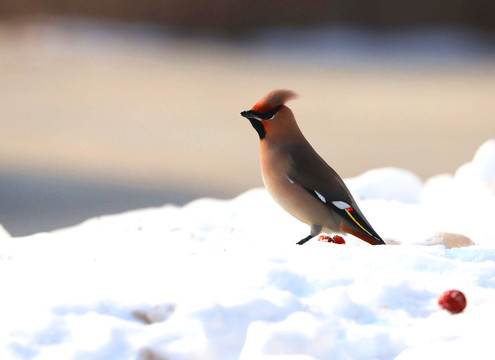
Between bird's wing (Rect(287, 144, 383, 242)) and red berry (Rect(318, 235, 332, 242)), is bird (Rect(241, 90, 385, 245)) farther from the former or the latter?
red berry (Rect(318, 235, 332, 242))

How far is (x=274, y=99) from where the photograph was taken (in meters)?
3.06

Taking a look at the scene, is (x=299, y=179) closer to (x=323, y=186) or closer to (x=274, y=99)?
(x=323, y=186)

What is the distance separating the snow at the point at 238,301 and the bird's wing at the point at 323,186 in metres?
0.20

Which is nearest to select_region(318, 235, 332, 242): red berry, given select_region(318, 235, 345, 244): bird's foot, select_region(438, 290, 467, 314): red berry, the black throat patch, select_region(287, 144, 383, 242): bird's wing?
select_region(318, 235, 345, 244): bird's foot

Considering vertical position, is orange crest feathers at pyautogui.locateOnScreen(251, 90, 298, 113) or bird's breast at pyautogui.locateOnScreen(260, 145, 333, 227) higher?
orange crest feathers at pyautogui.locateOnScreen(251, 90, 298, 113)

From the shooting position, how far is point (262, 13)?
1745 centimetres

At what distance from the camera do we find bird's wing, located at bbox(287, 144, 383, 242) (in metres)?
3.01

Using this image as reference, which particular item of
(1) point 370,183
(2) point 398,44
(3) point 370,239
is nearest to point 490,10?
(2) point 398,44

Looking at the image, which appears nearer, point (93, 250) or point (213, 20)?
point (93, 250)

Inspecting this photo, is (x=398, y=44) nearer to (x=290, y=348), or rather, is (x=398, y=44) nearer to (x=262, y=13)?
(x=262, y=13)

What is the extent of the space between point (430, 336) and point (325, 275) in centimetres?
39

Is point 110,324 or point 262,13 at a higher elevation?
point 262,13

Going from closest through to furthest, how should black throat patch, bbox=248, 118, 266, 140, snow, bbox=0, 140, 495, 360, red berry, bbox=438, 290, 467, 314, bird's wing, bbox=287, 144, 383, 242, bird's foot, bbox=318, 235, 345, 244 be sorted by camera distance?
1. snow, bbox=0, 140, 495, 360
2. red berry, bbox=438, 290, 467, 314
3. bird's wing, bbox=287, 144, 383, 242
4. black throat patch, bbox=248, 118, 266, 140
5. bird's foot, bbox=318, 235, 345, 244

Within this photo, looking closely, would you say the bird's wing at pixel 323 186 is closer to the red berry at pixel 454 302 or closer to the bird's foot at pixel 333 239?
the bird's foot at pixel 333 239
